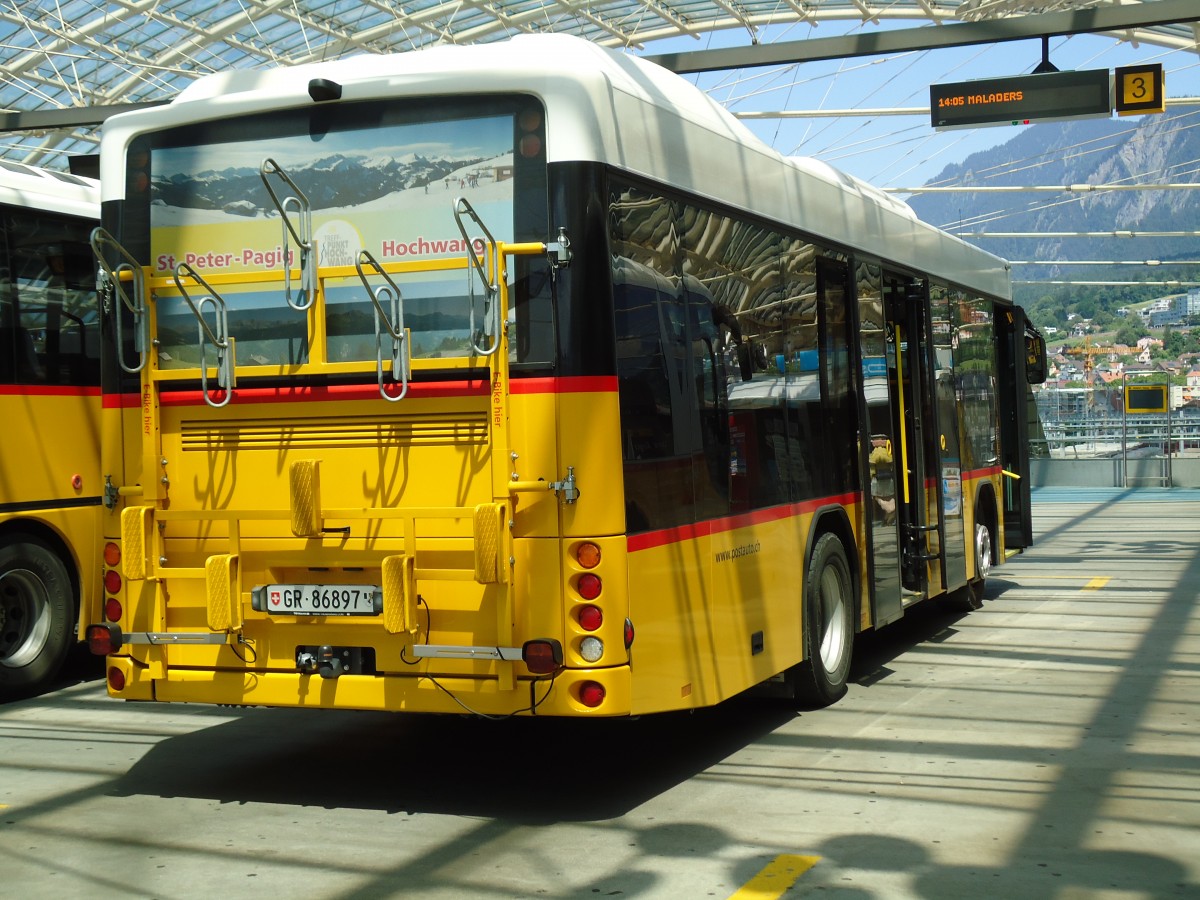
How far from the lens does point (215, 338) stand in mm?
7273

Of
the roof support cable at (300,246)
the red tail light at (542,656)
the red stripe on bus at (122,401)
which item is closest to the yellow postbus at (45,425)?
the red stripe on bus at (122,401)

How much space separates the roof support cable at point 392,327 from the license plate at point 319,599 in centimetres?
89

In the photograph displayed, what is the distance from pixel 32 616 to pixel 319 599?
4.69 metres

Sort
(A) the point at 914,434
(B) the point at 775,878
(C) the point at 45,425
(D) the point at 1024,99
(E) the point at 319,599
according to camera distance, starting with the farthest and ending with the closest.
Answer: (D) the point at 1024,99, (A) the point at 914,434, (C) the point at 45,425, (E) the point at 319,599, (B) the point at 775,878

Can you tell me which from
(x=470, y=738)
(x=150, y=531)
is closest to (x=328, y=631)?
(x=150, y=531)

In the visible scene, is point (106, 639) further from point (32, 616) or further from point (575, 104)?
point (32, 616)

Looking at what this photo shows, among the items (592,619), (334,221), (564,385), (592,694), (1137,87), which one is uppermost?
(1137,87)

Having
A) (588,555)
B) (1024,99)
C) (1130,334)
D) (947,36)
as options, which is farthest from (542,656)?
(1130,334)

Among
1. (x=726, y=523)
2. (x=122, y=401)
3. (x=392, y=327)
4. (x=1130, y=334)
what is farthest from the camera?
(x=1130, y=334)

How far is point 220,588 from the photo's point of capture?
7.10m

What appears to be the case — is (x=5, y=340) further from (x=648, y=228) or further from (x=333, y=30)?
(x=333, y=30)

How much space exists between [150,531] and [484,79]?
8.67 feet

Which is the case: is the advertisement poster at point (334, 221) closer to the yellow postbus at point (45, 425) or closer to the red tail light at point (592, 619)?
the red tail light at point (592, 619)

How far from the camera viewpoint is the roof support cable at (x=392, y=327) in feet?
22.6
